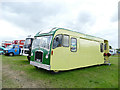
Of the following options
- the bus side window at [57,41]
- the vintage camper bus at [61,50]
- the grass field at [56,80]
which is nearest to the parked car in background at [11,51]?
the grass field at [56,80]

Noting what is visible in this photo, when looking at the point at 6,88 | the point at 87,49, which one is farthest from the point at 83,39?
the point at 6,88

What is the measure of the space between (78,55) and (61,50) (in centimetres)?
183

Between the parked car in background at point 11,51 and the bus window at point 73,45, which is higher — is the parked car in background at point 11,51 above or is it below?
below

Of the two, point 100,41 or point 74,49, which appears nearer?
point 74,49

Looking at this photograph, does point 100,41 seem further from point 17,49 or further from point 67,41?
point 17,49

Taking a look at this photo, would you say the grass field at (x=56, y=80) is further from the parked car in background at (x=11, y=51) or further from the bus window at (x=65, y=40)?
the parked car in background at (x=11, y=51)

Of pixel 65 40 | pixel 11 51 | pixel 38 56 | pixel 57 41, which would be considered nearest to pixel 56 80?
pixel 38 56

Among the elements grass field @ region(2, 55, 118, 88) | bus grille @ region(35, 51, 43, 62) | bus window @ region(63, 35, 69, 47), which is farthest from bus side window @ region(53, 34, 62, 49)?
grass field @ region(2, 55, 118, 88)

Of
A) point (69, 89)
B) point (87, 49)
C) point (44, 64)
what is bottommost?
point (69, 89)

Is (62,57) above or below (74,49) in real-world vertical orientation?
below

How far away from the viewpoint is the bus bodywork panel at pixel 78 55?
544cm

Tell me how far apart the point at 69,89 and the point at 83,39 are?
15.4 feet

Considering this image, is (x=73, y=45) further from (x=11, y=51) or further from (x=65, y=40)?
(x=11, y=51)

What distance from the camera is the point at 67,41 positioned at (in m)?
→ 6.05
